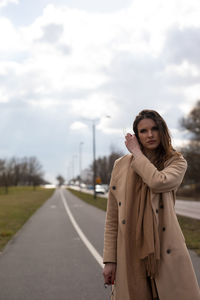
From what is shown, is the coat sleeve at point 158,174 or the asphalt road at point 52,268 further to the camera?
the asphalt road at point 52,268

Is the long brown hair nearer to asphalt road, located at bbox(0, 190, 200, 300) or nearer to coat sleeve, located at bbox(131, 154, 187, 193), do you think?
coat sleeve, located at bbox(131, 154, 187, 193)

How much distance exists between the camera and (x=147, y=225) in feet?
8.32

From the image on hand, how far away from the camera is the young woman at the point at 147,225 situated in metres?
2.52

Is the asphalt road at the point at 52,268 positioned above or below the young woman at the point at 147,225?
below

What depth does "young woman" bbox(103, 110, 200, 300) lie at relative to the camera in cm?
252

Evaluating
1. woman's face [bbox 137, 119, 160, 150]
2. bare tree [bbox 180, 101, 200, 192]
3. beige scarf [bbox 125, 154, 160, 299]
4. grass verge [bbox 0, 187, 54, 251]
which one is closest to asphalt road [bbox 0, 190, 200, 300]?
grass verge [bbox 0, 187, 54, 251]

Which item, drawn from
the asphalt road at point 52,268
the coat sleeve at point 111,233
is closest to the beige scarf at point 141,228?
A: the coat sleeve at point 111,233

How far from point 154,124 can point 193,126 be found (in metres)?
52.1

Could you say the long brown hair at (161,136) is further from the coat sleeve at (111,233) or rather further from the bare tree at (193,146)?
the bare tree at (193,146)

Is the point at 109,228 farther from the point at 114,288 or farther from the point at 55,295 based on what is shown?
the point at 55,295

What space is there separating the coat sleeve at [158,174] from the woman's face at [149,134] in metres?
0.15

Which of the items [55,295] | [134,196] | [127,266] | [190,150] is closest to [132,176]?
[134,196]

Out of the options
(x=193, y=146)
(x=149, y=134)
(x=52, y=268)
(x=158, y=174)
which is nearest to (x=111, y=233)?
(x=158, y=174)

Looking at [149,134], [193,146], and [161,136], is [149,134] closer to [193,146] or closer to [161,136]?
[161,136]
